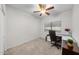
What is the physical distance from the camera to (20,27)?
5.19 feet

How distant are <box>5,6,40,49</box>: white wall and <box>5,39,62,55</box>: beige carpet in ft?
0.25

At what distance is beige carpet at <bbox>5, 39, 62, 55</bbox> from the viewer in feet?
4.99

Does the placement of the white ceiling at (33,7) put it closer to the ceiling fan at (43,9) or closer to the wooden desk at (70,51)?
the ceiling fan at (43,9)

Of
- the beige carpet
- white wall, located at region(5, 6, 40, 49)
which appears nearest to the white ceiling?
white wall, located at region(5, 6, 40, 49)

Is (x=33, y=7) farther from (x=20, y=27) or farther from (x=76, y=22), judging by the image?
(x=76, y=22)

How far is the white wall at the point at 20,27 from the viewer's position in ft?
4.99

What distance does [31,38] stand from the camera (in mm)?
1625

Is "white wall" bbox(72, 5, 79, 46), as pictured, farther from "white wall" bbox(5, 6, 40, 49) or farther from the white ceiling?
"white wall" bbox(5, 6, 40, 49)

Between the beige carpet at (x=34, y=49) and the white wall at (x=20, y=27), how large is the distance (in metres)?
0.08

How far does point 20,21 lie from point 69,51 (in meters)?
0.94

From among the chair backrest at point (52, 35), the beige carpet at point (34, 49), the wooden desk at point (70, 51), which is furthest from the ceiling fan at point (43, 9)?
the wooden desk at point (70, 51)
